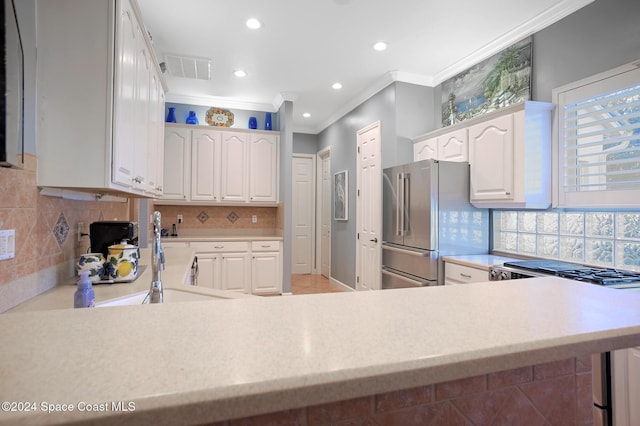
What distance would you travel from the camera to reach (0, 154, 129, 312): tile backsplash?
4.11ft

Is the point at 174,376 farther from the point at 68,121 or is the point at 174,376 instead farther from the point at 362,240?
the point at 362,240

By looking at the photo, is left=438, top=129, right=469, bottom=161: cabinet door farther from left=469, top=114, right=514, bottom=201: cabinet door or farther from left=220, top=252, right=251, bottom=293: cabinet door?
left=220, top=252, right=251, bottom=293: cabinet door

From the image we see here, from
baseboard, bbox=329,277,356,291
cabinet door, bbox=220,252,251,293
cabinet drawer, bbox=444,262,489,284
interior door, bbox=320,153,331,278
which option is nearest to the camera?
cabinet drawer, bbox=444,262,489,284

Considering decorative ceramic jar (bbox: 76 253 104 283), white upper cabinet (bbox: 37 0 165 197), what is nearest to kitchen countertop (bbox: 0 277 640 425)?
white upper cabinet (bbox: 37 0 165 197)

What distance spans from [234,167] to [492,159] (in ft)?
10.6

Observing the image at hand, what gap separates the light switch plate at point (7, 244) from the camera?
121 centimetres

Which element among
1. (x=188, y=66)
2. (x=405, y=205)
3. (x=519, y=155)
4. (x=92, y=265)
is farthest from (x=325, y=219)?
(x=92, y=265)

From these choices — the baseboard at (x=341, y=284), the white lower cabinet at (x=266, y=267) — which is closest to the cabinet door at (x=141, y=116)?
the white lower cabinet at (x=266, y=267)

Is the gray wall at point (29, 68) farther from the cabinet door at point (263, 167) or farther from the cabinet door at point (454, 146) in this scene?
the cabinet door at point (263, 167)

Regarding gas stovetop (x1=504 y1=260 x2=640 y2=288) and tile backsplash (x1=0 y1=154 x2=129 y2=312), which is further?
gas stovetop (x1=504 y1=260 x2=640 y2=288)

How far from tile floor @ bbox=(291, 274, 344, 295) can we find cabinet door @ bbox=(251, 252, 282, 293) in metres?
0.46

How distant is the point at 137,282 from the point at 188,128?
3.13m

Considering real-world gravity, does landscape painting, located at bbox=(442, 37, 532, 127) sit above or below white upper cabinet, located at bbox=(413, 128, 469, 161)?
above

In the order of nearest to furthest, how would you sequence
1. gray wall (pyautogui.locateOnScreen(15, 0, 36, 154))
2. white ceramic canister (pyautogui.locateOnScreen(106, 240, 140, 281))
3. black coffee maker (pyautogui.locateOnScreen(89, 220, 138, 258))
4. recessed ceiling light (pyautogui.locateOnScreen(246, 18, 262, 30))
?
gray wall (pyautogui.locateOnScreen(15, 0, 36, 154))
white ceramic canister (pyautogui.locateOnScreen(106, 240, 140, 281))
black coffee maker (pyautogui.locateOnScreen(89, 220, 138, 258))
recessed ceiling light (pyautogui.locateOnScreen(246, 18, 262, 30))
